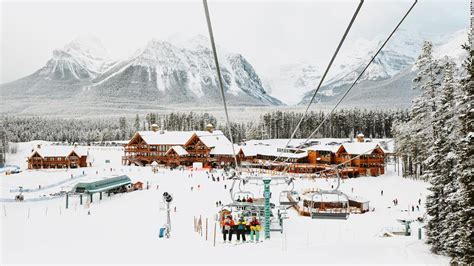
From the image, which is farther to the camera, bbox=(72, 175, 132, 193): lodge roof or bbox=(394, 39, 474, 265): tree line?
bbox=(72, 175, 132, 193): lodge roof

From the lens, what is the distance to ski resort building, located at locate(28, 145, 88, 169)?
6688 cm

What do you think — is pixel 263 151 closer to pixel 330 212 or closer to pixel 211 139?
pixel 211 139

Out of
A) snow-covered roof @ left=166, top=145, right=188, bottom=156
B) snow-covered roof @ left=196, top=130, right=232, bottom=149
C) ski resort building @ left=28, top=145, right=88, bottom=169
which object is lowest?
ski resort building @ left=28, top=145, right=88, bottom=169

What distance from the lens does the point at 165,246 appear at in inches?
567

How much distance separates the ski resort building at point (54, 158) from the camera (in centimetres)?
6688

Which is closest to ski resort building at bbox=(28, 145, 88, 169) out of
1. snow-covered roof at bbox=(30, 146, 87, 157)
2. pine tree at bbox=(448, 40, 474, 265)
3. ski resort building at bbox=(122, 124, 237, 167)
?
snow-covered roof at bbox=(30, 146, 87, 157)

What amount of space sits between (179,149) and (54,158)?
22607mm

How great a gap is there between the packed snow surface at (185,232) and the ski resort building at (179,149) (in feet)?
69.5

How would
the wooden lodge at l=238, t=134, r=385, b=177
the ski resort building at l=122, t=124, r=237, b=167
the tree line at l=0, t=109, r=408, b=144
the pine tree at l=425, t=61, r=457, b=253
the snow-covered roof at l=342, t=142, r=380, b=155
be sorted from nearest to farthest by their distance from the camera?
the pine tree at l=425, t=61, r=457, b=253
the wooden lodge at l=238, t=134, r=385, b=177
the snow-covered roof at l=342, t=142, r=380, b=155
the ski resort building at l=122, t=124, r=237, b=167
the tree line at l=0, t=109, r=408, b=144

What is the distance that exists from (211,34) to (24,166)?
90.1 metres

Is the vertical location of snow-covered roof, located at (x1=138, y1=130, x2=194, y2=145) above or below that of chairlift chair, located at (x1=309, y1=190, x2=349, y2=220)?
above

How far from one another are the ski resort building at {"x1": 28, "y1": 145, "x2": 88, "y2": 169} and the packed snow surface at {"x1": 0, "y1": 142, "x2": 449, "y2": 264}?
1889 centimetres

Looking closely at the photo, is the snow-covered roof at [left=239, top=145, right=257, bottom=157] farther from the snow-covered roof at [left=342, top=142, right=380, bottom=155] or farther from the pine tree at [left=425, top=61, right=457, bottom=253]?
the pine tree at [left=425, top=61, right=457, bottom=253]

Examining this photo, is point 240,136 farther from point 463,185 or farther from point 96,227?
point 463,185
